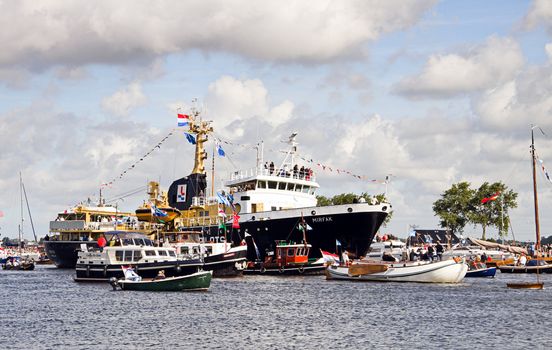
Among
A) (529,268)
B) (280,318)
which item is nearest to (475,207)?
(529,268)

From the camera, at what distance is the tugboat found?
64.7m

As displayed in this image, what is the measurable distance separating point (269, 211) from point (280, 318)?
130 ft

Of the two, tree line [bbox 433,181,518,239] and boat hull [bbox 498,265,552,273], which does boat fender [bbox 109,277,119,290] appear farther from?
tree line [bbox 433,181,518,239]

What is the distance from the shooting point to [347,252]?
81.8 m

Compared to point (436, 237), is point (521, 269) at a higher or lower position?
lower

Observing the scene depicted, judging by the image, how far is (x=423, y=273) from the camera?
7019 centimetres

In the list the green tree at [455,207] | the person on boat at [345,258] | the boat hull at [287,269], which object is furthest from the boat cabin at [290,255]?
the green tree at [455,207]

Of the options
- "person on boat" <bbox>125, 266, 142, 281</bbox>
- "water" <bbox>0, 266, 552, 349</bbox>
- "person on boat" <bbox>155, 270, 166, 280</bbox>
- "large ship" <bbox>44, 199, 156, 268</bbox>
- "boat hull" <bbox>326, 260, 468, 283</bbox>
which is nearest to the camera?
"water" <bbox>0, 266, 552, 349</bbox>

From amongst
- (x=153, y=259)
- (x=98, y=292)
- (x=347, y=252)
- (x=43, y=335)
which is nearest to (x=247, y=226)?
(x=347, y=252)

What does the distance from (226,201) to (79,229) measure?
104ft

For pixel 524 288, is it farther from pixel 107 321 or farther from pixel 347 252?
pixel 107 321

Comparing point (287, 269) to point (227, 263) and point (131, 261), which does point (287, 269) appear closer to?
point (227, 263)

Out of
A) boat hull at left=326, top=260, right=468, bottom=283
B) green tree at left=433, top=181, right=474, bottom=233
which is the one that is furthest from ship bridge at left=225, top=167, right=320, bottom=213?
green tree at left=433, top=181, right=474, bottom=233

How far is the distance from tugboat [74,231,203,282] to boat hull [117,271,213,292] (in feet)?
14.5
